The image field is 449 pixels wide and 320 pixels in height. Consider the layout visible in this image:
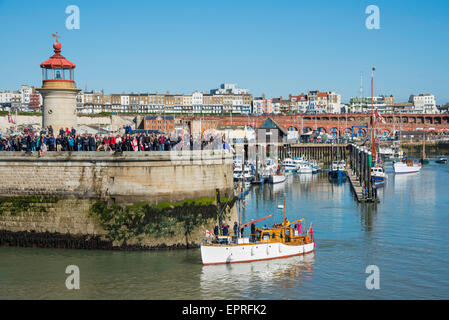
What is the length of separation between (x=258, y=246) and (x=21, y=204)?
41.5 feet

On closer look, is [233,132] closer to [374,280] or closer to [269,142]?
[269,142]

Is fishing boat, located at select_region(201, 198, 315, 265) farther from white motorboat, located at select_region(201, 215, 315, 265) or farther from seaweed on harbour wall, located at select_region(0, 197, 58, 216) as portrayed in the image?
seaweed on harbour wall, located at select_region(0, 197, 58, 216)

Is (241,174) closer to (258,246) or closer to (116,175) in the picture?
(116,175)

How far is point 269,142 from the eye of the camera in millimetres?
100438

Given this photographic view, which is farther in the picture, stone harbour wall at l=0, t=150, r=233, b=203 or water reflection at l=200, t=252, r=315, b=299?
stone harbour wall at l=0, t=150, r=233, b=203

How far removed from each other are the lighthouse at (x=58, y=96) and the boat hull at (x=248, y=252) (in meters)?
16.5

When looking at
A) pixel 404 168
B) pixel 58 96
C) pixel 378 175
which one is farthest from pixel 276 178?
pixel 58 96

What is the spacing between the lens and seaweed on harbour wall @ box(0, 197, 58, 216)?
97.4 ft

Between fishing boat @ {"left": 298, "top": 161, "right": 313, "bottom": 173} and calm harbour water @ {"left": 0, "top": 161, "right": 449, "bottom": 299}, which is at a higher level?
fishing boat @ {"left": 298, "top": 161, "right": 313, "bottom": 173}

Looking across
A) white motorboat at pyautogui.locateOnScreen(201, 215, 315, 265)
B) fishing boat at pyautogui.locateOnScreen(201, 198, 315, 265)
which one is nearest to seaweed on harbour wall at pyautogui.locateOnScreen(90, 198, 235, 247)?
fishing boat at pyautogui.locateOnScreen(201, 198, 315, 265)

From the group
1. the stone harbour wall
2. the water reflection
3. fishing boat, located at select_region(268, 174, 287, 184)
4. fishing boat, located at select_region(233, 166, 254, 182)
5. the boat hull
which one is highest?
the stone harbour wall

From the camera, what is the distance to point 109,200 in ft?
95.1
